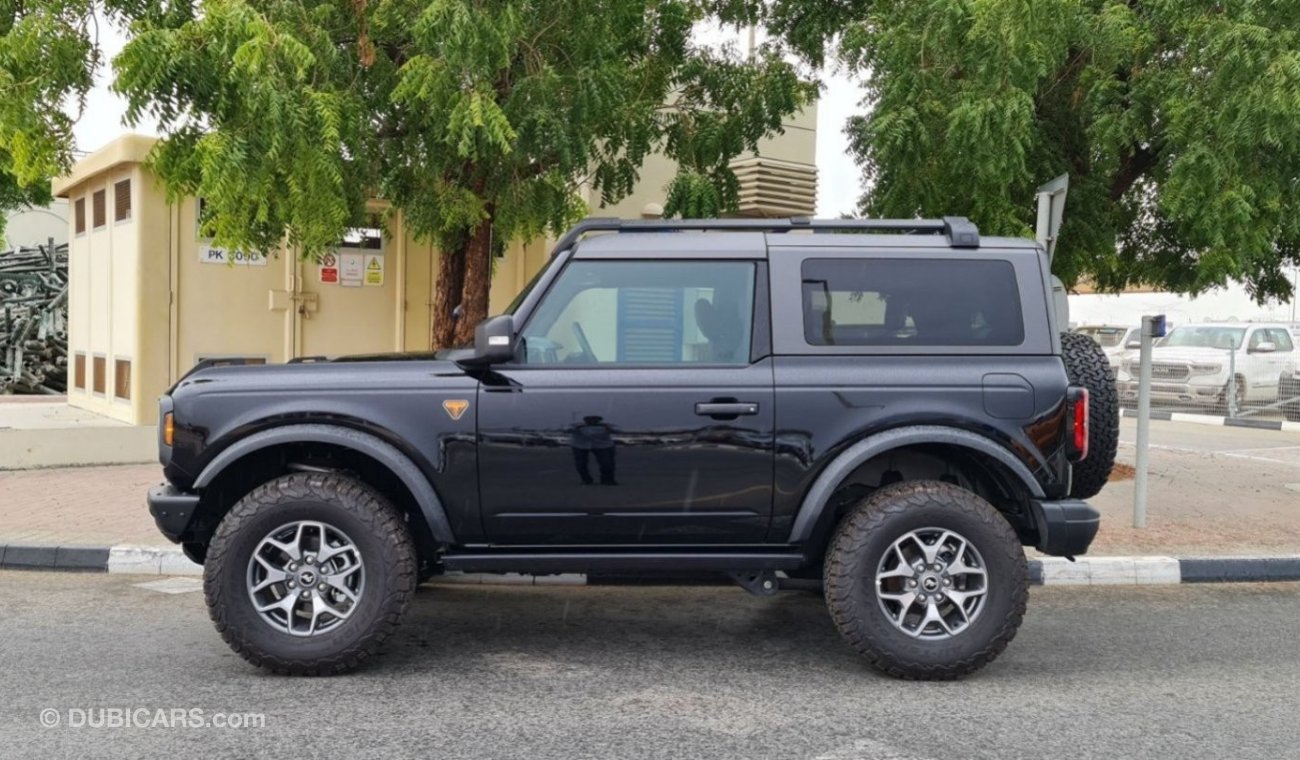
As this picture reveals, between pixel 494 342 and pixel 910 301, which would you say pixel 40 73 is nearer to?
pixel 494 342

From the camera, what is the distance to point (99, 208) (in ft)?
39.5

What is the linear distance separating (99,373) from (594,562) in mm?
9314

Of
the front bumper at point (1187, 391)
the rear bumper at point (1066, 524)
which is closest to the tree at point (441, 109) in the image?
the rear bumper at point (1066, 524)

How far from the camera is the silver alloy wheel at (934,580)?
4.86 meters

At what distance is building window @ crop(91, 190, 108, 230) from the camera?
1186 cm

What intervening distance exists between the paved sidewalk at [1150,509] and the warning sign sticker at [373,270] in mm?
2855

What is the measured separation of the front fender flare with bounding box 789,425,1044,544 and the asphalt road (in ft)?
2.46

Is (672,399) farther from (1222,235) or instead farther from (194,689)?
(1222,235)

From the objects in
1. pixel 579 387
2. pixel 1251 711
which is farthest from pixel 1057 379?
pixel 579 387

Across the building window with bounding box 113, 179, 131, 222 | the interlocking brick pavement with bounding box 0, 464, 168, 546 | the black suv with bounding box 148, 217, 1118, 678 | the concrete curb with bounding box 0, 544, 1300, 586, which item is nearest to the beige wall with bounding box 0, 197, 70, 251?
the building window with bounding box 113, 179, 131, 222

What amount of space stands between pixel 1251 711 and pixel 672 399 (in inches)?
108

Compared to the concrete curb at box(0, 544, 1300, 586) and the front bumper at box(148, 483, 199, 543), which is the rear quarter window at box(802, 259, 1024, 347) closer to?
the concrete curb at box(0, 544, 1300, 586)

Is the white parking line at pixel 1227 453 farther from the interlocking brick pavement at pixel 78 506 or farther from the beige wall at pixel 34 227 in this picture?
the beige wall at pixel 34 227

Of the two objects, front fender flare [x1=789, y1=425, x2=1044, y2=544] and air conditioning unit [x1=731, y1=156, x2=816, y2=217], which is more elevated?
air conditioning unit [x1=731, y1=156, x2=816, y2=217]
